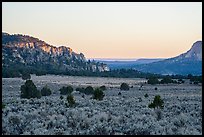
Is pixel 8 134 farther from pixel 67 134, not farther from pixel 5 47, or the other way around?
pixel 5 47

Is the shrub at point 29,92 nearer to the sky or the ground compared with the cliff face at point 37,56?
nearer to the ground

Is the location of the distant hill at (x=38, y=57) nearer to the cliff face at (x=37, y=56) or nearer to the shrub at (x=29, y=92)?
the cliff face at (x=37, y=56)

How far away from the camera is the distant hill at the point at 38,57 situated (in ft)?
407

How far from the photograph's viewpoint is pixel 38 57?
146m

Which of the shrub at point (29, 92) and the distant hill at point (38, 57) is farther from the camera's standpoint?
the distant hill at point (38, 57)

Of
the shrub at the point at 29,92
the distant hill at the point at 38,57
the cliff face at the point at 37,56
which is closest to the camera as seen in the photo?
the shrub at the point at 29,92

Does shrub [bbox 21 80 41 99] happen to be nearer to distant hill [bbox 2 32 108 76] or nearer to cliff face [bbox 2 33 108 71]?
distant hill [bbox 2 32 108 76]

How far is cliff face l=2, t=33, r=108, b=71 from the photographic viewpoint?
12900 cm

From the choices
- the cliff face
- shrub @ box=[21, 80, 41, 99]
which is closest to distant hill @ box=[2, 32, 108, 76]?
the cliff face

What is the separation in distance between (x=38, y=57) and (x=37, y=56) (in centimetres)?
96

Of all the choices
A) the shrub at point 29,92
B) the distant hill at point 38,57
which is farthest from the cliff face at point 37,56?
the shrub at point 29,92

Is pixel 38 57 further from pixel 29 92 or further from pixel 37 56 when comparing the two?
pixel 29 92

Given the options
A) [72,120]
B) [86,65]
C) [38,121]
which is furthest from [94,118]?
[86,65]

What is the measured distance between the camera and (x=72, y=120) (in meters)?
18.6
